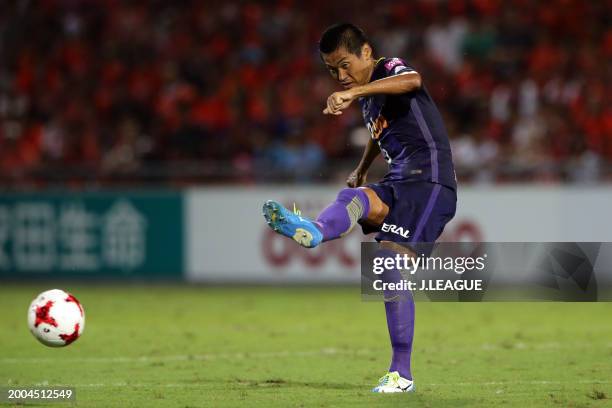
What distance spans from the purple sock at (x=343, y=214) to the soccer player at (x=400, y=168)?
0.02 m

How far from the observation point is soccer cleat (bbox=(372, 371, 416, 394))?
7305 millimetres

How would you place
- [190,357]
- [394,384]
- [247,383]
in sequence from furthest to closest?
[190,357] < [247,383] < [394,384]

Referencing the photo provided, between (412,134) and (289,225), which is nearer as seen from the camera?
(289,225)

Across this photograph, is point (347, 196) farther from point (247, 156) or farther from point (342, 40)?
point (247, 156)

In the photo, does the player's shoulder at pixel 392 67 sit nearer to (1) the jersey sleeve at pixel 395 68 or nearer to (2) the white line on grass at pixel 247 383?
(1) the jersey sleeve at pixel 395 68

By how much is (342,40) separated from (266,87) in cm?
1278

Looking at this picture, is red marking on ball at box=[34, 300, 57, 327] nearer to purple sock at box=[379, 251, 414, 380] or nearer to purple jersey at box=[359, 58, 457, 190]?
purple sock at box=[379, 251, 414, 380]

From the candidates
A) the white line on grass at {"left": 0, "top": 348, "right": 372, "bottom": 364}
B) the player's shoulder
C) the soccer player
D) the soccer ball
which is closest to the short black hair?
the soccer player

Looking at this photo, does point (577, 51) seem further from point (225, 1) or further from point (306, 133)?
point (225, 1)

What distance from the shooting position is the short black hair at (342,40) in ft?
23.6

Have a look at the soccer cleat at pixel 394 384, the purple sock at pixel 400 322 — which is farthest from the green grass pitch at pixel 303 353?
the purple sock at pixel 400 322

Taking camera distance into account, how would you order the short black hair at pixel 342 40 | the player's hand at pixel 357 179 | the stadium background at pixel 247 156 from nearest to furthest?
the short black hair at pixel 342 40 < the player's hand at pixel 357 179 < the stadium background at pixel 247 156

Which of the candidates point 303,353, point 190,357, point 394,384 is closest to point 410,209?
point 394,384

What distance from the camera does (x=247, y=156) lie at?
18.5 meters
